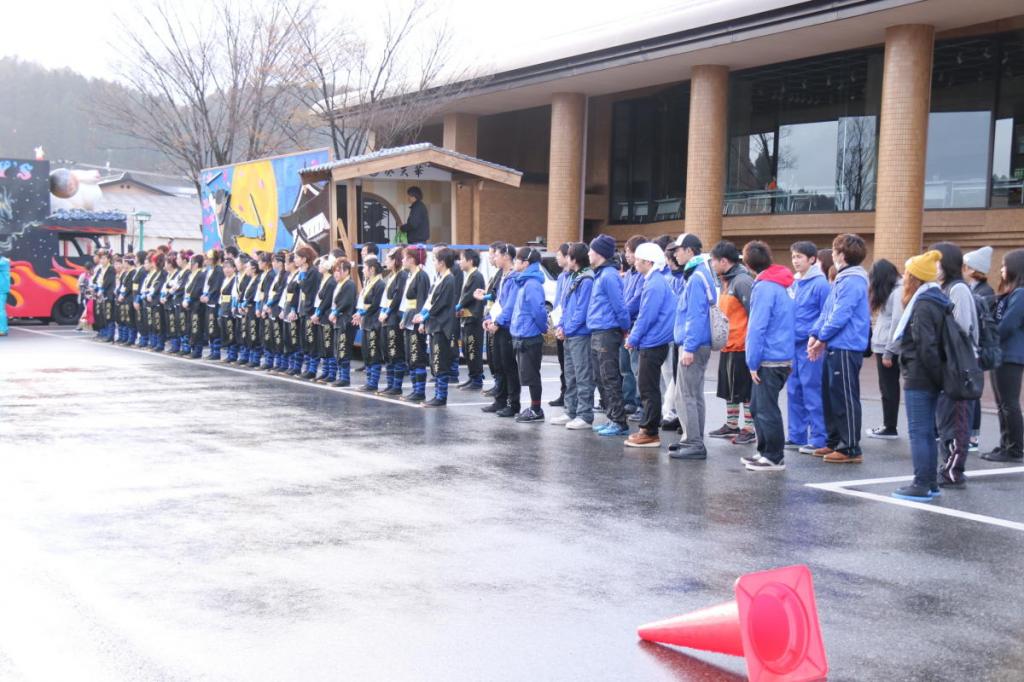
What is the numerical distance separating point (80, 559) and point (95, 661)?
5.21 feet

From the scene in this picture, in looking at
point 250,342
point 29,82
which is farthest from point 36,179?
point 29,82

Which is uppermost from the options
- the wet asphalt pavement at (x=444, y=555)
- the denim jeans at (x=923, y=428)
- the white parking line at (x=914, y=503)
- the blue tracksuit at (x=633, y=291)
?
the blue tracksuit at (x=633, y=291)

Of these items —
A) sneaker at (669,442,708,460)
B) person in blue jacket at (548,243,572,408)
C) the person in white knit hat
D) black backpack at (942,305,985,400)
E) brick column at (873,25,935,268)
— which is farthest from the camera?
brick column at (873,25,935,268)

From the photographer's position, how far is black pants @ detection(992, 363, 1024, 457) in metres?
9.53

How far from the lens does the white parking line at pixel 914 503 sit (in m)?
7.17

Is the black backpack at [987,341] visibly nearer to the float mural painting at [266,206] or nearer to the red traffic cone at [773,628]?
the red traffic cone at [773,628]

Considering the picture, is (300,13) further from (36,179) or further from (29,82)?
(29,82)

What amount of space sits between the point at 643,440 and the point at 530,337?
229cm

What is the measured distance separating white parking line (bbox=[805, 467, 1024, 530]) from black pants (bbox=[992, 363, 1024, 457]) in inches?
17.0

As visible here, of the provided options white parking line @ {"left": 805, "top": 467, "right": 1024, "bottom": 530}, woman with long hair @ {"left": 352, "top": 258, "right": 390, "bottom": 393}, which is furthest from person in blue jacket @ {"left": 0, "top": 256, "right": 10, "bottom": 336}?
white parking line @ {"left": 805, "top": 467, "right": 1024, "bottom": 530}

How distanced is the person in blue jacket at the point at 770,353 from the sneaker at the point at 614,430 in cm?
200

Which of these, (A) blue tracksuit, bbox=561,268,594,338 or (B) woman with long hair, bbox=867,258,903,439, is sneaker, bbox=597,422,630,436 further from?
(B) woman with long hair, bbox=867,258,903,439

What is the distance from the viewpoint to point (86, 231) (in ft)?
93.1

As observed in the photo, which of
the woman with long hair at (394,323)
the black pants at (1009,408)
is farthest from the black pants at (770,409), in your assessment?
the woman with long hair at (394,323)
